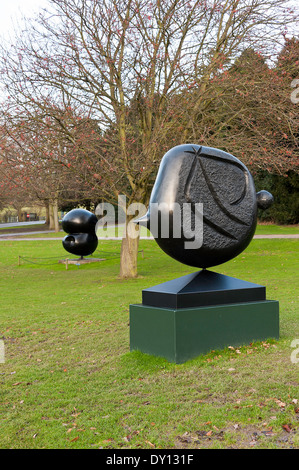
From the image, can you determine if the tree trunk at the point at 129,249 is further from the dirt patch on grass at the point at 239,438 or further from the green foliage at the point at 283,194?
the green foliage at the point at 283,194

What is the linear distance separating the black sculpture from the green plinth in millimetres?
12

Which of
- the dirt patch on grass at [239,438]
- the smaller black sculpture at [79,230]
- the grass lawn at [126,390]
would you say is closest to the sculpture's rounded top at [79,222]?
the smaller black sculpture at [79,230]

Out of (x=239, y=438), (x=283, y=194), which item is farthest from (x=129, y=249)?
(x=283, y=194)

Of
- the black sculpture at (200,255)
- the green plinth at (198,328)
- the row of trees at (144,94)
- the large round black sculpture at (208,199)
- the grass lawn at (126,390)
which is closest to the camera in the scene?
the grass lawn at (126,390)

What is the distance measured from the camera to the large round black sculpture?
7.04 m

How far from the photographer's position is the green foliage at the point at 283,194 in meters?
32.6

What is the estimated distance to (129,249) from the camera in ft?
56.7

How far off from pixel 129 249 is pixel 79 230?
6161mm

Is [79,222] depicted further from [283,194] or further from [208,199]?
[283,194]

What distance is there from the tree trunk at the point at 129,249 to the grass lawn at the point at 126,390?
18.3 feet

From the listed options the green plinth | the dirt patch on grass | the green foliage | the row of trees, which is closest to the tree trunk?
the row of trees

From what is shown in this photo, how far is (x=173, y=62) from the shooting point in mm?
15430

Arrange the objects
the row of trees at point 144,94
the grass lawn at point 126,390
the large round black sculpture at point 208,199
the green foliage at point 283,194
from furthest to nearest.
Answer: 1. the green foliage at point 283,194
2. the row of trees at point 144,94
3. the large round black sculpture at point 208,199
4. the grass lawn at point 126,390
